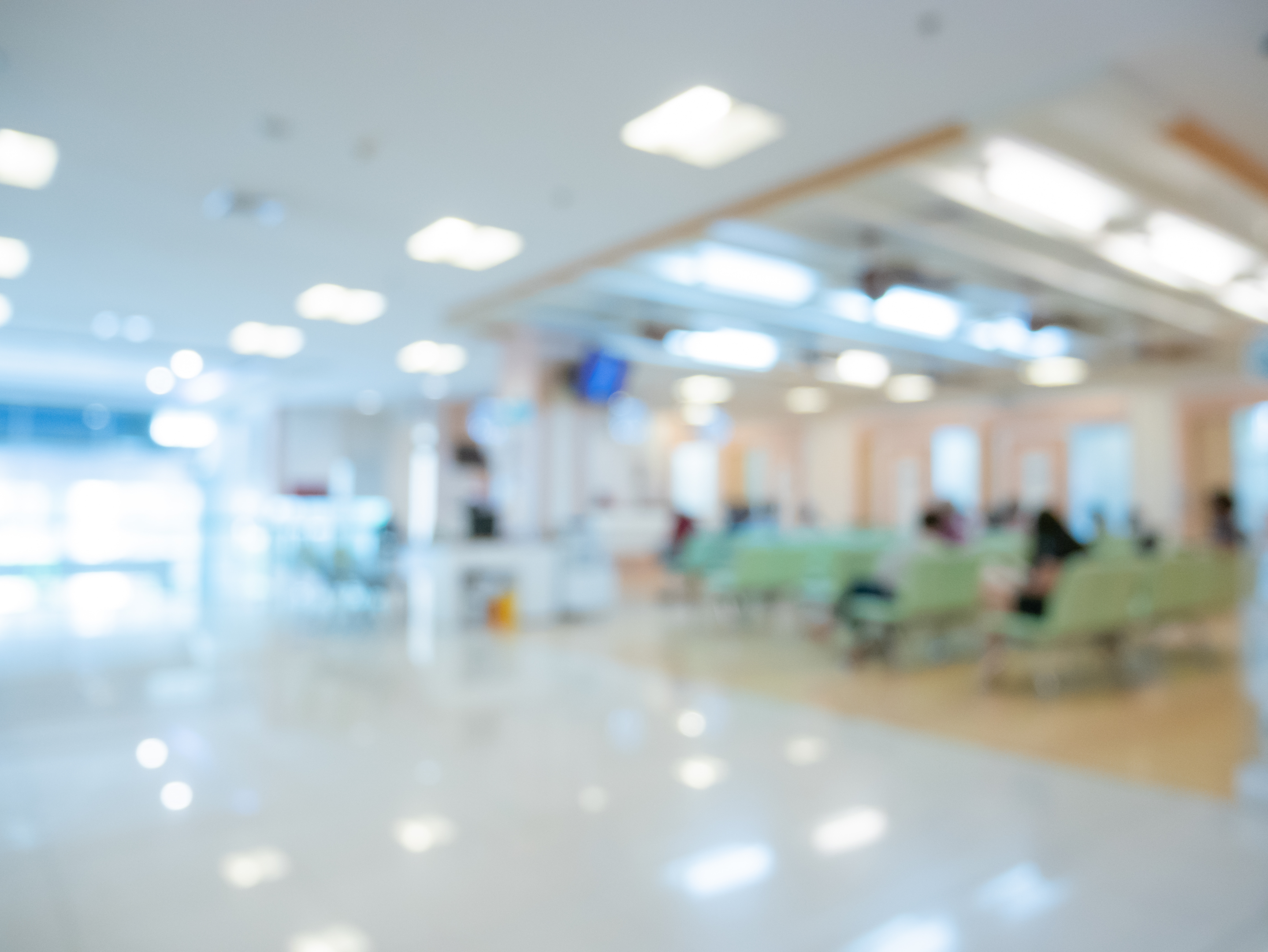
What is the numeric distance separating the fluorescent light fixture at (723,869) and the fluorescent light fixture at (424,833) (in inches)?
32.5

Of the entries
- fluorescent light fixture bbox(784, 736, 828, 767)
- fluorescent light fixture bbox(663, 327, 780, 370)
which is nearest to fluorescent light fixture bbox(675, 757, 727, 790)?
fluorescent light fixture bbox(784, 736, 828, 767)

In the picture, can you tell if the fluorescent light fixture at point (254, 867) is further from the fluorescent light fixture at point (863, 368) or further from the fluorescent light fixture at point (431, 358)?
the fluorescent light fixture at point (863, 368)

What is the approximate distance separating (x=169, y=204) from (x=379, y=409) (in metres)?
12.3

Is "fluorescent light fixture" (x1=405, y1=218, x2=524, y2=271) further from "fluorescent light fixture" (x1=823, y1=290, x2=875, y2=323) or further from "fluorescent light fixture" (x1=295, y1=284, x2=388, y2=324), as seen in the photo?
"fluorescent light fixture" (x1=823, y1=290, x2=875, y2=323)

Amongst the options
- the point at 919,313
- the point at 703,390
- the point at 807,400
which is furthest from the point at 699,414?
the point at 919,313

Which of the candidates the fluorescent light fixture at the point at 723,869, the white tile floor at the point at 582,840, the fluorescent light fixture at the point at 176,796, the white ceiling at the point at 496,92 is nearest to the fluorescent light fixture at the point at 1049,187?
the white ceiling at the point at 496,92

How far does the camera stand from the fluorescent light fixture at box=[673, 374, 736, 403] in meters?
12.6

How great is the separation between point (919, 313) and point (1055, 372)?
179 inches

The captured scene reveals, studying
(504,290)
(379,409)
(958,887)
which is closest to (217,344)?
(504,290)

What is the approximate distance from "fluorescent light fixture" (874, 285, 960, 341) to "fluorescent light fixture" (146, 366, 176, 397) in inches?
423

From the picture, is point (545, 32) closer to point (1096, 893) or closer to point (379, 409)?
point (1096, 893)

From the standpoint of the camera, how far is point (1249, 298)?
7852 mm

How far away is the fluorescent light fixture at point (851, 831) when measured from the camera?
281 centimetres

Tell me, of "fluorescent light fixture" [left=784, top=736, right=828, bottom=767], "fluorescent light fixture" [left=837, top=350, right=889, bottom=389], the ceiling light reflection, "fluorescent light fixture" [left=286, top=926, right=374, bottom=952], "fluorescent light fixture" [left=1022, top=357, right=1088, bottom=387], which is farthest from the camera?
"fluorescent light fixture" [left=1022, top=357, right=1088, bottom=387]
